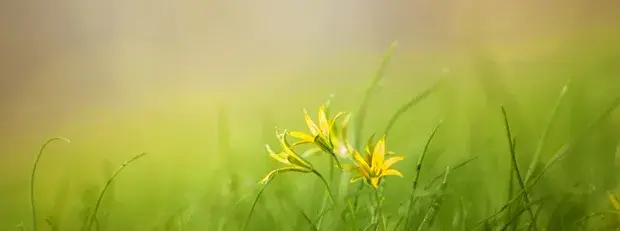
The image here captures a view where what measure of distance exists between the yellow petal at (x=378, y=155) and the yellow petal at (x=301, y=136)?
0.33 feet

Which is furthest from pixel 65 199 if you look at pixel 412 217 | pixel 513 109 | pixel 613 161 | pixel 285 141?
pixel 613 161

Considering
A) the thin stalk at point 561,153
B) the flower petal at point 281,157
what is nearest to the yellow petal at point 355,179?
the flower petal at point 281,157

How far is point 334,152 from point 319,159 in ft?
0.12

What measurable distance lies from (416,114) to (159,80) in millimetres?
425

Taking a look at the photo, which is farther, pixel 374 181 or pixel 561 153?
pixel 561 153

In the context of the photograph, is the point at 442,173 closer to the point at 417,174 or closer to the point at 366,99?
the point at 417,174

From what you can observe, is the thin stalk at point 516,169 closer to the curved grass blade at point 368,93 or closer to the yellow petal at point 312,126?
the curved grass blade at point 368,93

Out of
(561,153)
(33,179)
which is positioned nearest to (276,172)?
(33,179)

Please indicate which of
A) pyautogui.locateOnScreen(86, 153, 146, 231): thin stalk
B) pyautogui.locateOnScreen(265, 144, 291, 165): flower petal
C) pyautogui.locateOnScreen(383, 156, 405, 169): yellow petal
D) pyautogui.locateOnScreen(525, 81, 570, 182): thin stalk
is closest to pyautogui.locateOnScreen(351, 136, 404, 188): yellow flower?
pyautogui.locateOnScreen(383, 156, 405, 169): yellow petal

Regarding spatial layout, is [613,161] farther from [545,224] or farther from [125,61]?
[125,61]

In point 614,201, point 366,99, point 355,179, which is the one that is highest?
point 366,99

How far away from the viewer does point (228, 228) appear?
114cm

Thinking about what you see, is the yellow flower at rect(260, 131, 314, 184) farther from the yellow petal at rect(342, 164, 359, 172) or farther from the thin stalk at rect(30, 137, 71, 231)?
the thin stalk at rect(30, 137, 71, 231)

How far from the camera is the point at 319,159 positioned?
1168 mm
